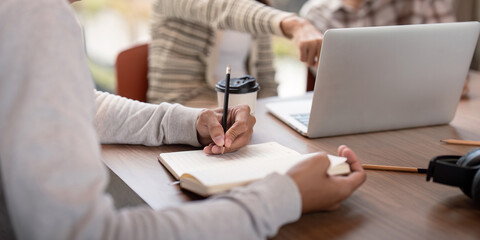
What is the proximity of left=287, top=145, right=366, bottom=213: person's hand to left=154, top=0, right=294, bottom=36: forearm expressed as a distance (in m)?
0.88

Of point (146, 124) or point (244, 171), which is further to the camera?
point (146, 124)

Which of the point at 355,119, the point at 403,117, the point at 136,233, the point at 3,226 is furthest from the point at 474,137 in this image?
the point at 3,226

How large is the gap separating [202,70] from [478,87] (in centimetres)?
99

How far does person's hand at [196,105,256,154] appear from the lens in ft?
3.16

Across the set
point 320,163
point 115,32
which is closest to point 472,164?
point 320,163

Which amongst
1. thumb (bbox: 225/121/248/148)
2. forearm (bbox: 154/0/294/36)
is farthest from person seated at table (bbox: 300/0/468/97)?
thumb (bbox: 225/121/248/148)

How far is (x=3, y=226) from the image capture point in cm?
76

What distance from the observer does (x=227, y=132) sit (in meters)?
0.97

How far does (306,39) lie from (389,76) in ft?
1.08

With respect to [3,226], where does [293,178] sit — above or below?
above

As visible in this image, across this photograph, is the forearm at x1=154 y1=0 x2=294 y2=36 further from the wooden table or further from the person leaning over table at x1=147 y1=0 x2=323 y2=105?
the wooden table

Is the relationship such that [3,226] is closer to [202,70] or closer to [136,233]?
[136,233]

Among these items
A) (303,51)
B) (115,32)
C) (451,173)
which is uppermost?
(303,51)

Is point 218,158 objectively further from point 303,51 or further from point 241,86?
point 303,51
